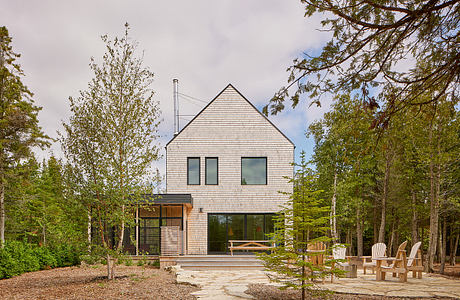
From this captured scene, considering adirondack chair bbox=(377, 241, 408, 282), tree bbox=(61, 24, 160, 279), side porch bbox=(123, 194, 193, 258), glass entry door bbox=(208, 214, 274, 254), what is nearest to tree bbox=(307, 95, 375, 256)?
glass entry door bbox=(208, 214, 274, 254)

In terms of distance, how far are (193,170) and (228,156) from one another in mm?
1793

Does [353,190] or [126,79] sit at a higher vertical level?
[126,79]

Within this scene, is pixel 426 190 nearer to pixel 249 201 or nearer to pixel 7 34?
pixel 249 201

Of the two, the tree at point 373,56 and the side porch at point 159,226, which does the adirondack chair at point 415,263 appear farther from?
the side porch at point 159,226

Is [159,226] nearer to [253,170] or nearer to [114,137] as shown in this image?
[253,170]

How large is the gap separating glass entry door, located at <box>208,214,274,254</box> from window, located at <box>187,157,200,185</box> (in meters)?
1.78

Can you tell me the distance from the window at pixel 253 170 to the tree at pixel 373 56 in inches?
454

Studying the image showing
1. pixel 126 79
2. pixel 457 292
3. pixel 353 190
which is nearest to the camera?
pixel 457 292

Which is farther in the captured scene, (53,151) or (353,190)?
(353,190)

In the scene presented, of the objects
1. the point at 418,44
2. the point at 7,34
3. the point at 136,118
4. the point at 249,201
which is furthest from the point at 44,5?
the point at 249,201

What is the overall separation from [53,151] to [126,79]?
254cm

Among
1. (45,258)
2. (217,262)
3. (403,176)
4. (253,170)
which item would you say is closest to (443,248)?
(403,176)

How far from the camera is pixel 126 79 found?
9148 mm

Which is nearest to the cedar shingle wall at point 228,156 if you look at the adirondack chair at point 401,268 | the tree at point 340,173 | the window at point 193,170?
the window at point 193,170
